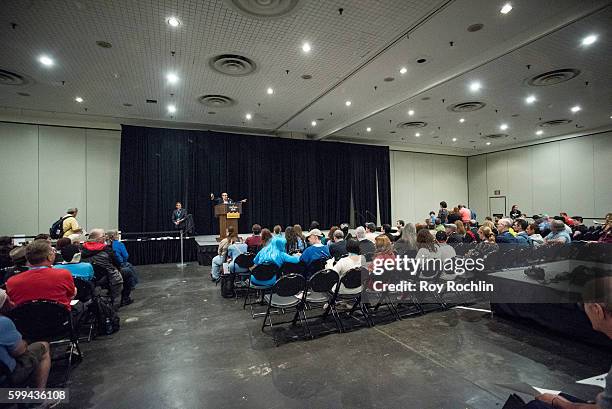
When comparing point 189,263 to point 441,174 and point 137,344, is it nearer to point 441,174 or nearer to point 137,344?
point 137,344

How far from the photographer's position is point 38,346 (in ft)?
7.66

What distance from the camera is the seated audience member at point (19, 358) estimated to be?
195cm

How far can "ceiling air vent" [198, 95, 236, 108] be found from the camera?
763cm

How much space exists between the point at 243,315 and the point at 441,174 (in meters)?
14.5

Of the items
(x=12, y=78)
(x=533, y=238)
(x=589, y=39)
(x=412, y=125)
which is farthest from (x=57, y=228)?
(x=589, y=39)

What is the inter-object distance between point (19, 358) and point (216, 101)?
23.1 feet

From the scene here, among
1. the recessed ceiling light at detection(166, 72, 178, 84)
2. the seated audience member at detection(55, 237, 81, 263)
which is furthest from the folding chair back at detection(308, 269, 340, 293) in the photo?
the recessed ceiling light at detection(166, 72, 178, 84)

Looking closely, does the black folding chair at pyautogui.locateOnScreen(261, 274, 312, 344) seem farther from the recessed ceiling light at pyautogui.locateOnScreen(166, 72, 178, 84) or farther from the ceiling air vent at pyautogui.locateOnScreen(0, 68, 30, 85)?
the ceiling air vent at pyautogui.locateOnScreen(0, 68, 30, 85)

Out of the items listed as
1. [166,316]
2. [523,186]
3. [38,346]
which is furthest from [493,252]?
[523,186]

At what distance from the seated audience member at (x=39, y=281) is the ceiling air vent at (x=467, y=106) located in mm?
9667

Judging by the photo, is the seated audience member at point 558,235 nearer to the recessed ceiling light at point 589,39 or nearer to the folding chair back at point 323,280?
the recessed ceiling light at point 589,39

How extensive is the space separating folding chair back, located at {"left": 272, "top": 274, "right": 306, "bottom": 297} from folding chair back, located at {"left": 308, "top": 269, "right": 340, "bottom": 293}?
0.44 feet

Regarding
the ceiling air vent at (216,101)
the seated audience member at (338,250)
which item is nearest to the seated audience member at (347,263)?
the seated audience member at (338,250)

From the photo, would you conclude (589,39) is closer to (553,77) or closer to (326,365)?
(553,77)
